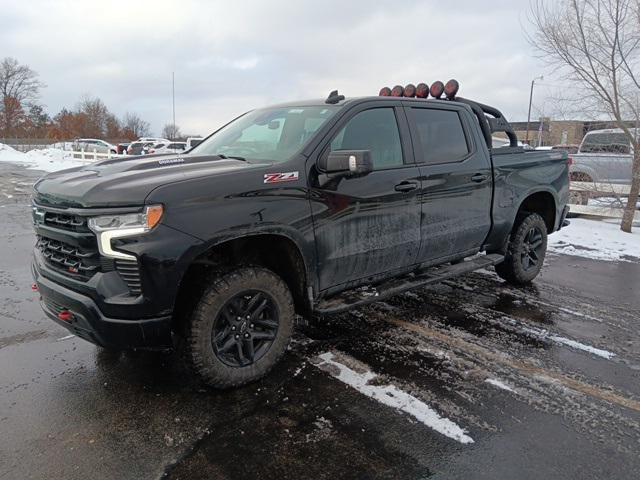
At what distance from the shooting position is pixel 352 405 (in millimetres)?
3090

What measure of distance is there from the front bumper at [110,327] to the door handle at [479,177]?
312 cm

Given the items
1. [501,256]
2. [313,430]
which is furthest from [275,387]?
[501,256]

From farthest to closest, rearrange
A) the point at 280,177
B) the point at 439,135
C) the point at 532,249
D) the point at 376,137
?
the point at 532,249 < the point at 439,135 < the point at 376,137 < the point at 280,177

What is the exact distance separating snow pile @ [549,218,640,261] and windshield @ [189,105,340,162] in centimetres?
554

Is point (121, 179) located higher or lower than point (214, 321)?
higher

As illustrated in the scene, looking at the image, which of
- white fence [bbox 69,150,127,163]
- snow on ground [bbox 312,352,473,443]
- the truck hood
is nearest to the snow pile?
snow on ground [bbox 312,352,473,443]

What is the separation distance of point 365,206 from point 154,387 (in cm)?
197

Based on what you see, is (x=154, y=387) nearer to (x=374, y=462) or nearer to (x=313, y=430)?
(x=313, y=430)

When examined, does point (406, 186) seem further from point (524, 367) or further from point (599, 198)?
point (599, 198)

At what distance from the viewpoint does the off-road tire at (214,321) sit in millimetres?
2994

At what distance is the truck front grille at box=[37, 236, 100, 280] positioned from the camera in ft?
9.26

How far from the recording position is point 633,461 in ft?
8.41

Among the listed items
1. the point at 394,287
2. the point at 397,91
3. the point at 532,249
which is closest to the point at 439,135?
the point at 397,91

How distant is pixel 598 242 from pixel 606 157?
8.72 feet
